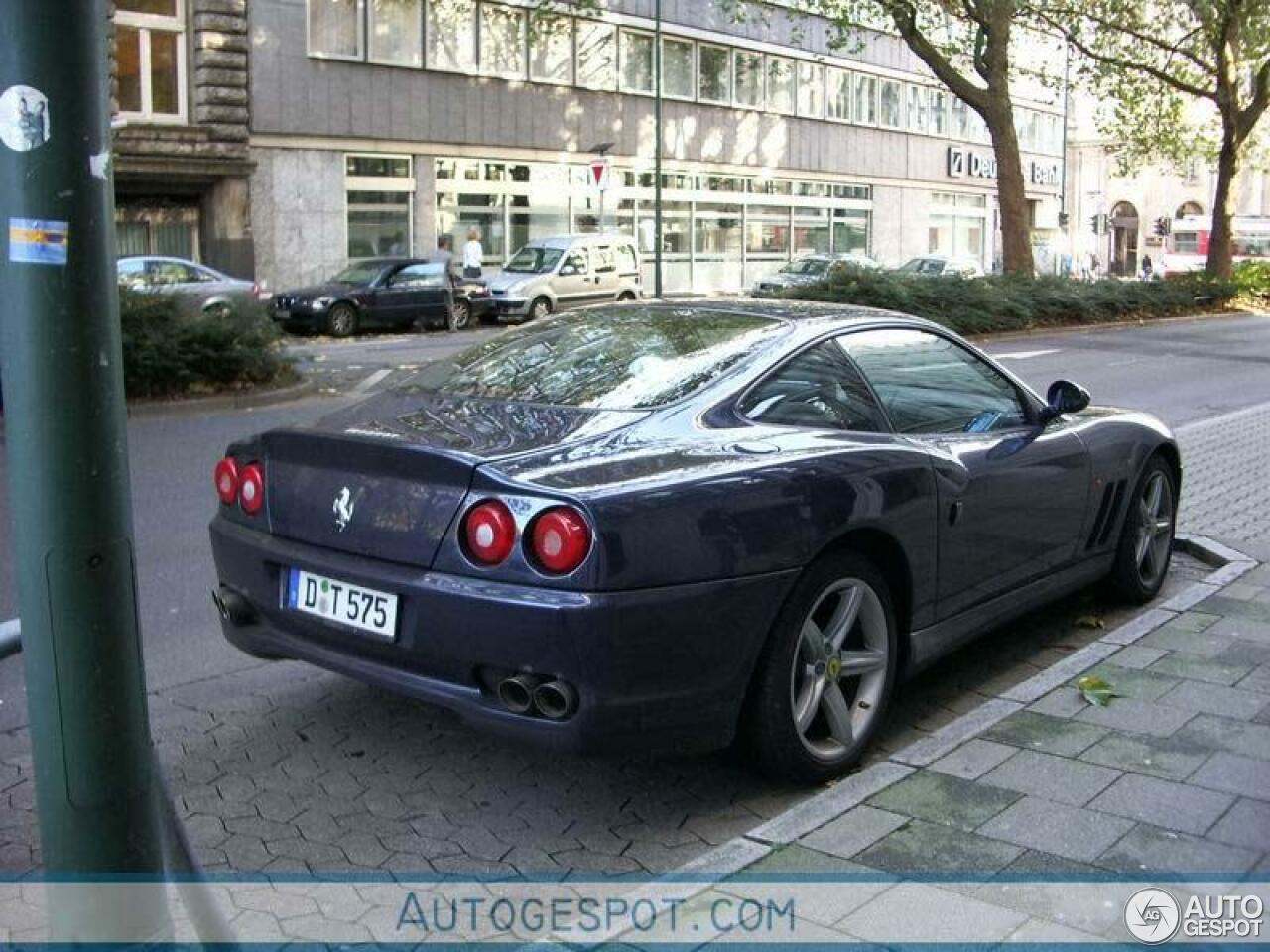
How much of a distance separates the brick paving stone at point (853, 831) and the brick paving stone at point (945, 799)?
59 millimetres

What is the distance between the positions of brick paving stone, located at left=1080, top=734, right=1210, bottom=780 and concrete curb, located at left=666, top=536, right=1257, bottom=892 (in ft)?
1.19

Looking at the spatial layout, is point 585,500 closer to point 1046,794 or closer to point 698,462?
point 698,462

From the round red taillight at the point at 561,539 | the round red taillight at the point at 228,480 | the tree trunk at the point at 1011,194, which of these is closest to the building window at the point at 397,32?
the tree trunk at the point at 1011,194

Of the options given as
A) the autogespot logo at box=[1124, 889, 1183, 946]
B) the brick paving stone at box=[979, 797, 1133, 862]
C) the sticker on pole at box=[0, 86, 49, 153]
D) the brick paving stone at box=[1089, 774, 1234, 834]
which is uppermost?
the sticker on pole at box=[0, 86, 49, 153]

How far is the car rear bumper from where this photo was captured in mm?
3531

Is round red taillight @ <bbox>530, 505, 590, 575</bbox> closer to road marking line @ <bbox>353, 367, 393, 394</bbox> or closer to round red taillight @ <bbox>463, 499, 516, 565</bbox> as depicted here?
round red taillight @ <bbox>463, 499, 516, 565</bbox>

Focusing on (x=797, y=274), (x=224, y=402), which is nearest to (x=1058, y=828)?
(x=224, y=402)

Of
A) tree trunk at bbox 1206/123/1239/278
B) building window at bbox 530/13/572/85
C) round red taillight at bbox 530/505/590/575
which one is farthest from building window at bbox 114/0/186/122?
round red taillight at bbox 530/505/590/575

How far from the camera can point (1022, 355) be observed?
20.8 m

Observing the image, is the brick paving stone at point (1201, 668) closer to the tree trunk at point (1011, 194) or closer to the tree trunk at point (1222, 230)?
the tree trunk at point (1011, 194)

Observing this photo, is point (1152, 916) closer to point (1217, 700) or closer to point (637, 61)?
point (1217, 700)

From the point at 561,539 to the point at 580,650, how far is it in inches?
11.4

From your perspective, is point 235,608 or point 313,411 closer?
point 235,608

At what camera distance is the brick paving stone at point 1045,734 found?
4.30m
